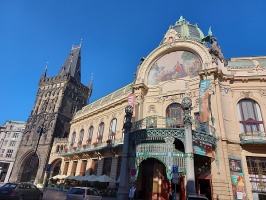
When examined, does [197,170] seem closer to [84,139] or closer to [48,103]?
[84,139]

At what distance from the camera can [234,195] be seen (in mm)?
14977

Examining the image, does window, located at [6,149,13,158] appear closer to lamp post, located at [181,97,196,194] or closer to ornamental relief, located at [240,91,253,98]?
lamp post, located at [181,97,196,194]

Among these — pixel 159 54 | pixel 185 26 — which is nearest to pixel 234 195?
pixel 159 54

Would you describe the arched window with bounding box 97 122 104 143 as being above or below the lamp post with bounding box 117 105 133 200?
above

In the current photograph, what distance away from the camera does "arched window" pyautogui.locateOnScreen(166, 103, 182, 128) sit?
1943cm

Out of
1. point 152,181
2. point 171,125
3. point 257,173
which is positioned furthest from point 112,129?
point 257,173

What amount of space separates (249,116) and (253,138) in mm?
2561

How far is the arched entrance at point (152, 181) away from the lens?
57.8ft

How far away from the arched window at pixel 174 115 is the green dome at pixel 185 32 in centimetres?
890

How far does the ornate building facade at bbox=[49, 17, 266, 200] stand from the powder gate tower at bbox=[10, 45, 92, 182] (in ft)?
67.8

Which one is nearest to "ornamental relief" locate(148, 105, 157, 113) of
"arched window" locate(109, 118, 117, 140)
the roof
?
the roof

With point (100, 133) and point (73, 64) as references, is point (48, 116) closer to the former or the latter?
point (73, 64)

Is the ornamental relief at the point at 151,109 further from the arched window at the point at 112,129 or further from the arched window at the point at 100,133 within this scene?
the arched window at the point at 100,133

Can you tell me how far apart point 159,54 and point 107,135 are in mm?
12854
